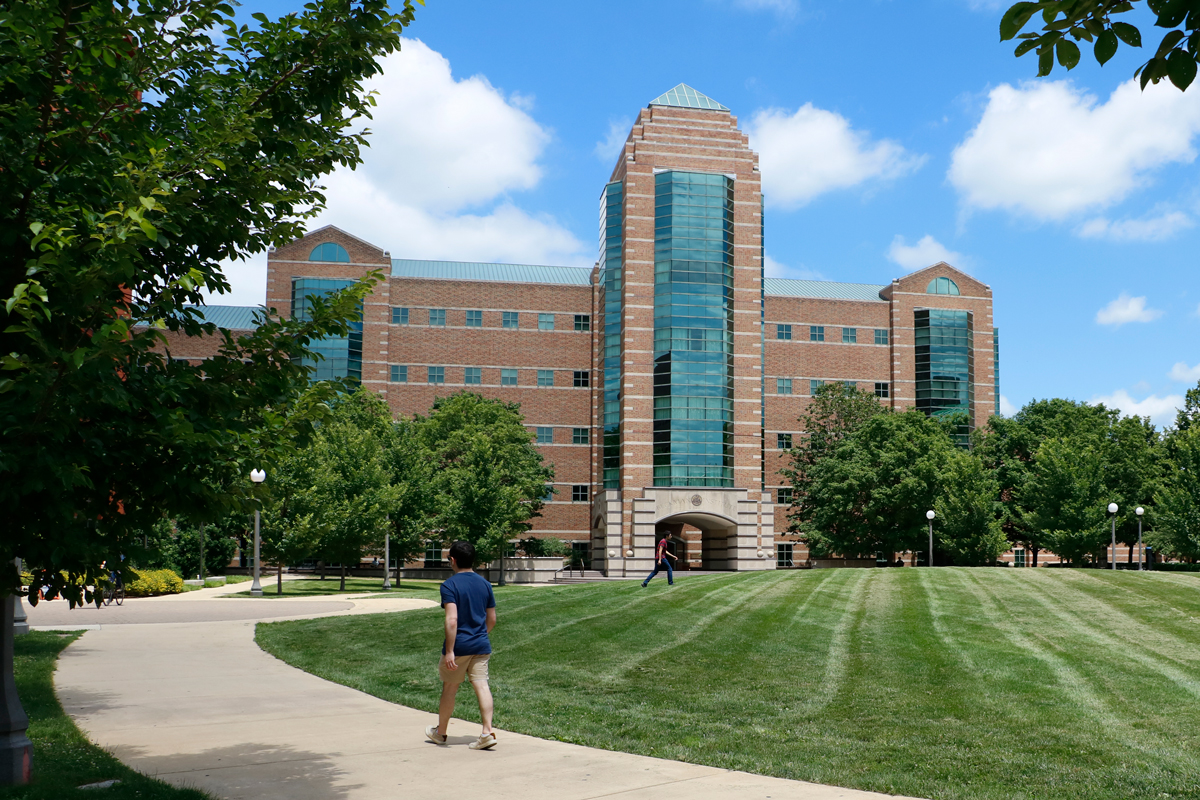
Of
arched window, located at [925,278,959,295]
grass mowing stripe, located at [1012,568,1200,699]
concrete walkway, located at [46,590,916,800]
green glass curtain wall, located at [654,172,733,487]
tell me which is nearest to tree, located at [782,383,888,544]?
green glass curtain wall, located at [654,172,733,487]

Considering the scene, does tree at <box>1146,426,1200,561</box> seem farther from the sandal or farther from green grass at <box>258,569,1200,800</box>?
the sandal

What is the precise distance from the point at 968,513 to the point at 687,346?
19.6 m

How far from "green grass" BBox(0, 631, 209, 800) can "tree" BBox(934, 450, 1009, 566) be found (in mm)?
52137

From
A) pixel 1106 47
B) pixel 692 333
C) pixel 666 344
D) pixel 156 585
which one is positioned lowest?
pixel 156 585

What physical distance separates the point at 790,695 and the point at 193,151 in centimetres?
865

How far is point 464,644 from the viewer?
340 inches

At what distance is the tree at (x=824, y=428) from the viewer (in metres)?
66.2

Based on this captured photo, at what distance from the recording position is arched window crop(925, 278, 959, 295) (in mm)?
73500

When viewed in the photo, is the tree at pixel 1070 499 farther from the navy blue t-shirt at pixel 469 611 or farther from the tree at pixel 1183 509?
the navy blue t-shirt at pixel 469 611

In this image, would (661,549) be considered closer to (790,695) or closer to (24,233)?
(790,695)

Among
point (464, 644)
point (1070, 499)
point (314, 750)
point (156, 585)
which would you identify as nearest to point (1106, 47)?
point (464, 644)

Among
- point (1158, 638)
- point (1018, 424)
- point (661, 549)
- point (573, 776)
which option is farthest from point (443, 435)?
point (573, 776)

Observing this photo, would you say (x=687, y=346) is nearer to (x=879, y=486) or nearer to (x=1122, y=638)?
(x=879, y=486)

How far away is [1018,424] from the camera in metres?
65.7
